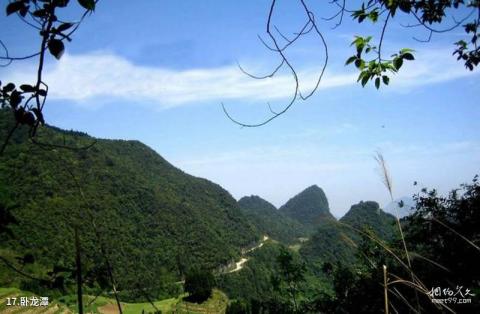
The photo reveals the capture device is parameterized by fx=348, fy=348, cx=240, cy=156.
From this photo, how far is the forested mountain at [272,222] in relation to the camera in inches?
5202

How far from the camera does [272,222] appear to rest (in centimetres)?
15488

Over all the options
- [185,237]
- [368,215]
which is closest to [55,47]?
[185,237]

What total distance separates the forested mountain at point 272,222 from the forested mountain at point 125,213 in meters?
18.9

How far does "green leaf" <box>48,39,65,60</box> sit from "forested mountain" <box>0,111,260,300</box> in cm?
4079

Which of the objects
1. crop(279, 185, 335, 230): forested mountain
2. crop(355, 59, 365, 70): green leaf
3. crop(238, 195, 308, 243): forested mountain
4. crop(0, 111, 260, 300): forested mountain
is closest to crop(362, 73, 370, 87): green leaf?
crop(355, 59, 365, 70): green leaf

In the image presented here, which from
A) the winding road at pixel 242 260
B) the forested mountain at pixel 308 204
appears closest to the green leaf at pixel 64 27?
the winding road at pixel 242 260

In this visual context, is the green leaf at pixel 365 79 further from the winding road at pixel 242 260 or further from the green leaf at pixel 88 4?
the winding road at pixel 242 260

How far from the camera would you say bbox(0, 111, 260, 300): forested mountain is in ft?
176

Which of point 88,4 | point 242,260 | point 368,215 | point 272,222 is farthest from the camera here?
point 272,222

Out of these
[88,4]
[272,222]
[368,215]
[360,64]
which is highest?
[360,64]

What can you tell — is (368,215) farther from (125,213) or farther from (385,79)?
(385,79)

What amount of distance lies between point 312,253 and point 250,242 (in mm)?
20761

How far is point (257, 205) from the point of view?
191500 mm

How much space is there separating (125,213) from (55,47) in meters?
81.1
